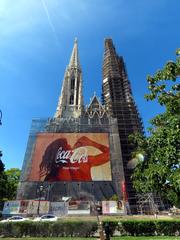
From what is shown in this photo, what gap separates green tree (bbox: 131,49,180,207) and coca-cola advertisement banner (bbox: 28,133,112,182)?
30.8 m

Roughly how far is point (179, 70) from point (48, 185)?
35.0 m

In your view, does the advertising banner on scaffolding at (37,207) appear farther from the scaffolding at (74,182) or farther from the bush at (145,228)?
the bush at (145,228)

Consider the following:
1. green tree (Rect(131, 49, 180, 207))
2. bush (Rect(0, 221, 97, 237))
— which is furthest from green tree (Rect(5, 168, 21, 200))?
green tree (Rect(131, 49, 180, 207))

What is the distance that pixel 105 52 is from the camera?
76000 mm

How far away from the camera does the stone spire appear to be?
62.4m

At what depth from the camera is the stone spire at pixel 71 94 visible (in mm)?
62400

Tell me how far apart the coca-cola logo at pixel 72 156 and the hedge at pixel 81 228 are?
26.2 meters

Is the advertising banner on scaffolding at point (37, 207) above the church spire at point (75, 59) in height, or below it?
below

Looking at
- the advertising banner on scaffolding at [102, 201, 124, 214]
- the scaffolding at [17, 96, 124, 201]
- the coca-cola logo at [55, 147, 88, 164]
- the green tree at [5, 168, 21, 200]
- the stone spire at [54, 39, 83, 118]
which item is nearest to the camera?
the advertising banner on scaffolding at [102, 201, 124, 214]

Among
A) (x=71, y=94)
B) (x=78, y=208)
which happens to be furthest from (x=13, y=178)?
(x=71, y=94)

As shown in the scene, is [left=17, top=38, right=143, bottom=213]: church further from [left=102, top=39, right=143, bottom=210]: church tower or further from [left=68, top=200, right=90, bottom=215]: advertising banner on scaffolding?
[left=68, top=200, right=90, bottom=215]: advertising banner on scaffolding

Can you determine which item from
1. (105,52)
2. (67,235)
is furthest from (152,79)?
(105,52)

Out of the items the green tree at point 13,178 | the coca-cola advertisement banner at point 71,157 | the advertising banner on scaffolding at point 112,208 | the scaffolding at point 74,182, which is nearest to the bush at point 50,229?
the advertising banner on scaffolding at point 112,208

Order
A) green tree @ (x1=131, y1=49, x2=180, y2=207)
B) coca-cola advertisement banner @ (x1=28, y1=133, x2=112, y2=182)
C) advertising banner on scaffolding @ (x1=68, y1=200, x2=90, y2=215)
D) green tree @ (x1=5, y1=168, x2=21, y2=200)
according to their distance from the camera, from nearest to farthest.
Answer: green tree @ (x1=131, y1=49, x2=180, y2=207) → advertising banner on scaffolding @ (x1=68, y1=200, x2=90, y2=215) → coca-cola advertisement banner @ (x1=28, y1=133, x2=112, y2=182) → green tree @ (x1=5, y1=168, x2=21, y2=200)
